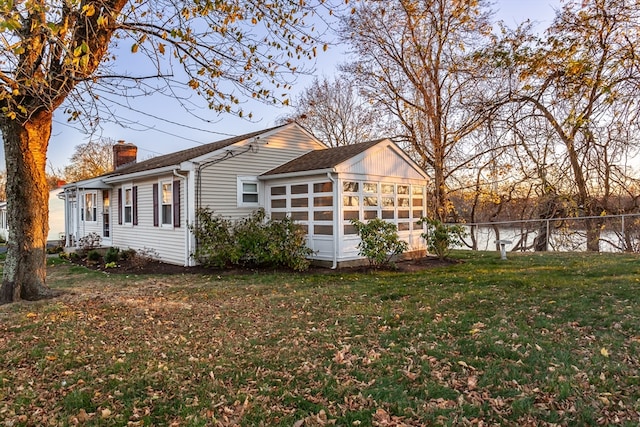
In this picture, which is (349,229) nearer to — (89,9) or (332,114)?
(89,9)

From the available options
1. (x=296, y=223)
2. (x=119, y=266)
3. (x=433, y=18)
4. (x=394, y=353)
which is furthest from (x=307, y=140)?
(x=394, y=353)

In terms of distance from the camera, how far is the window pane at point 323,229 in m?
11.3

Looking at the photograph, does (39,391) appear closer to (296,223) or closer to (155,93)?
(155,93)

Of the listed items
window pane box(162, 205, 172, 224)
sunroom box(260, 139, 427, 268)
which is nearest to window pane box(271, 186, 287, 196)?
sunroom box(260, 139, 427, 268)

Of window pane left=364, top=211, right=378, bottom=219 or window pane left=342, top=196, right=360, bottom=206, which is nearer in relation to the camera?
window pane left=342, top=196, right=360, bottom=206

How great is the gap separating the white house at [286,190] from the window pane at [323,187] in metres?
0.03

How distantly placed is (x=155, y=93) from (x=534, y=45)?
7.27 m

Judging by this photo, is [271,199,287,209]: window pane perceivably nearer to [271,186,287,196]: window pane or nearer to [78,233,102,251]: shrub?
[271,186,287,196]: window pane

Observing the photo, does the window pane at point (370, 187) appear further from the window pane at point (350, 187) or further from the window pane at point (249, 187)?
the window pane at point (249, 187)

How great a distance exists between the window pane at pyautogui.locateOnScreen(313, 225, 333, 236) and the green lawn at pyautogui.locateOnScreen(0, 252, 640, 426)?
11.2 feet

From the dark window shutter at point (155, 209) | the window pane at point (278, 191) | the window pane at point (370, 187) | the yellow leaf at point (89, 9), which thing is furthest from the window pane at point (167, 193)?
the yellow leaf at point (89, 9)

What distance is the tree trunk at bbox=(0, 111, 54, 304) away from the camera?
7047 mm

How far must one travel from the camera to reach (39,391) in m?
3.80

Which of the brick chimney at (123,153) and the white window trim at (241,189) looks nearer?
the white window trim at (241,189)
